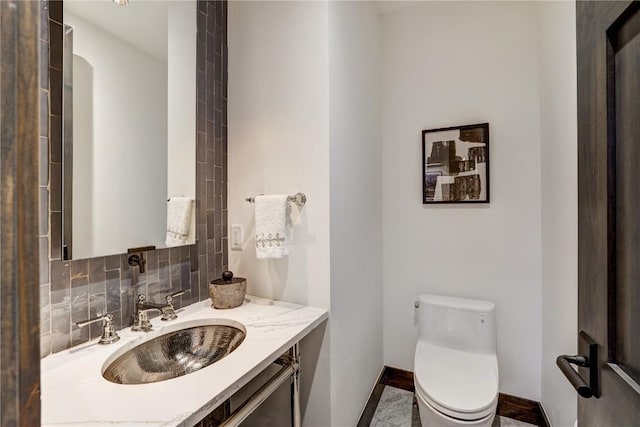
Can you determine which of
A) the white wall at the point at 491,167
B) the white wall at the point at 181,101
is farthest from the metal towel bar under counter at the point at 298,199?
the white wall at the point at 491,167

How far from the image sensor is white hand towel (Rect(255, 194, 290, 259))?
1.34m

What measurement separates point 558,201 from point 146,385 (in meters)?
1.80

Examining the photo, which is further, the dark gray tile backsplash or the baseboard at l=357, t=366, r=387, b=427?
the baseboard at l=357, t=366, r=387, b=427

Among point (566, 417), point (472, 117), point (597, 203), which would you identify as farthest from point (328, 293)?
point (472, 117)

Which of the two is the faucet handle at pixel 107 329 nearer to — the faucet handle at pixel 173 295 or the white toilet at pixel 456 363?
the faucet handle at pixel 173 295

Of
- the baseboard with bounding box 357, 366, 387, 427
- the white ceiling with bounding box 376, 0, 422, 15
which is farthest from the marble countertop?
the white ceiling with bounding box 376, 0, 422, 15

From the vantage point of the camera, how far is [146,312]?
114 cm

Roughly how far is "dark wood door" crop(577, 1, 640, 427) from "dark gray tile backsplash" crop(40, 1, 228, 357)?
52.5 inches

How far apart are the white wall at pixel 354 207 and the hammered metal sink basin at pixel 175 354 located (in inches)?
18.5

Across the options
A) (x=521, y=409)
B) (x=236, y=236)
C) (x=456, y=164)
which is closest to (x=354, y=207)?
(x=236, y=236)

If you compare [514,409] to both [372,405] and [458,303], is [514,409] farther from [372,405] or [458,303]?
[372,405]

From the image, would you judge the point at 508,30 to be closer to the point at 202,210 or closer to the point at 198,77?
the point at 198,77

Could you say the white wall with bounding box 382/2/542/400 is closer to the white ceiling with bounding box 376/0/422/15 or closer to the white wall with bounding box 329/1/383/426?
the white ceiling with bounding box 376/0/422/15

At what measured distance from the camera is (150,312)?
1258mm
